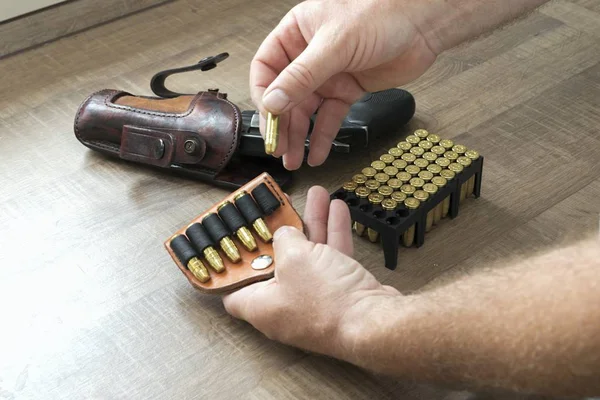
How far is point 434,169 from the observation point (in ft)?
4.33

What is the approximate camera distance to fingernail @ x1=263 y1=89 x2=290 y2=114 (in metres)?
1.18

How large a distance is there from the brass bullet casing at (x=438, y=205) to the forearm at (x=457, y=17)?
237 mm

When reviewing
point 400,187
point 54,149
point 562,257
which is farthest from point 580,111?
point 54,149

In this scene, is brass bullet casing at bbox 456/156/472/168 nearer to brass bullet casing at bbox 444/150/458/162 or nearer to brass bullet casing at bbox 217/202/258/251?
brass bullet casing at bbox 444/150/458/162

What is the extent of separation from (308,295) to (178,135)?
1.64ft

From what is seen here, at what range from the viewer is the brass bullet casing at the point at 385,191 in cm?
127

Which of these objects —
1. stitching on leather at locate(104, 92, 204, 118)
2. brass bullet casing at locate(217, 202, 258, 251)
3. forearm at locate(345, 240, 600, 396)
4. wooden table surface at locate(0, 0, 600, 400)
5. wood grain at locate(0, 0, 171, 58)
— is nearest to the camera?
forearm at locate(345, 240, 600, 396)

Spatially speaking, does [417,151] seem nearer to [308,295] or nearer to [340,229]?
[340,229]

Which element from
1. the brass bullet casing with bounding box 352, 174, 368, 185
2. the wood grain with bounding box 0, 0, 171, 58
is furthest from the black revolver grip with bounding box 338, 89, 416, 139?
the wood grain with bounding box 0, 0, 171, 58

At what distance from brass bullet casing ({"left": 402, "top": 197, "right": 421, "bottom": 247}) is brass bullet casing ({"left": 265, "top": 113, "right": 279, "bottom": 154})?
0.74 feet

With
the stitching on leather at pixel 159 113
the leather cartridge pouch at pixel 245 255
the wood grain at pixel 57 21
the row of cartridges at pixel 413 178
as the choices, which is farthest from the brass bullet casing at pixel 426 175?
the wood grain at pixel 57 21

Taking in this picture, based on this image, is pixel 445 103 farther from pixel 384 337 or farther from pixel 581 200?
pixel 384 337

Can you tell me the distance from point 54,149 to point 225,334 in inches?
24.8

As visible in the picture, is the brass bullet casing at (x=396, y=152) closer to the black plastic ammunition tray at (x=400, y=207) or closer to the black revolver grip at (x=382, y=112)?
the black plastic ammunition tray at (x=400, y=207)
